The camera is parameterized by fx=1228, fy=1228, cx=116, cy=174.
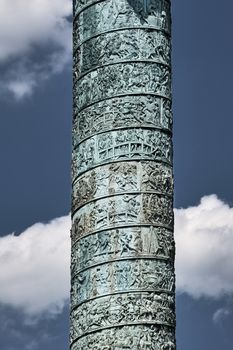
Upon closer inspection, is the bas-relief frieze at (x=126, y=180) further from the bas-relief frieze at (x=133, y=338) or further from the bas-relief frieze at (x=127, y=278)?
the bas-relief frieze at (x=133, y=338)

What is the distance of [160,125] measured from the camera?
10.5 m

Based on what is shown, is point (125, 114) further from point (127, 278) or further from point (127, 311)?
point (127, 311)

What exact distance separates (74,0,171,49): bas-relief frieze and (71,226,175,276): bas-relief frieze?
6.08ft

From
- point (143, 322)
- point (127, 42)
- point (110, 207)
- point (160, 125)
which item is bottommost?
point (143, 322)

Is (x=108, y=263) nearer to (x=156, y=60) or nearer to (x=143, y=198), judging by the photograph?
(x=143, y=198)

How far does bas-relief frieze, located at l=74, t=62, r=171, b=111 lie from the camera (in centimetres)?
1055

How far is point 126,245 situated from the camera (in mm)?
10062

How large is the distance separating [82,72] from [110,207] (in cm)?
138

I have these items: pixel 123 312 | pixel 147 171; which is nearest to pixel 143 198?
pixel 147 171

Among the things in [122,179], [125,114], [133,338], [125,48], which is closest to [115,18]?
[125,48]

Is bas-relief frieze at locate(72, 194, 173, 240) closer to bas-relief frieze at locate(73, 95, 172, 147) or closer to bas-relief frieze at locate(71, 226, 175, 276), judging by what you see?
bas-relief frieze at locate(71, 226, 175, 276)

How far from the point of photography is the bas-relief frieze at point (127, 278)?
32.7 ft

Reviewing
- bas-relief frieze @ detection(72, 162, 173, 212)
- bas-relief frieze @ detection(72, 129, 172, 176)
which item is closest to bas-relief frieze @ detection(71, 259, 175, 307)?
bas-relief frieze @ detection(72, 162, 173, 212)

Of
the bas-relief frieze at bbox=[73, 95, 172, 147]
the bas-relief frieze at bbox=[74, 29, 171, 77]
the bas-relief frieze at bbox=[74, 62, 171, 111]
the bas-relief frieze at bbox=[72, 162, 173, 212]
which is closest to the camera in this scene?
the bas-relief frieze at bbox=[72, 162, 173, 212]
